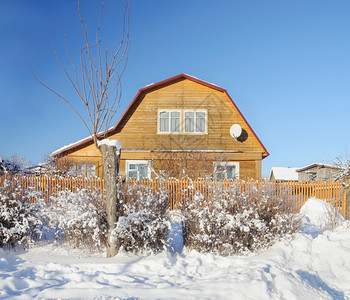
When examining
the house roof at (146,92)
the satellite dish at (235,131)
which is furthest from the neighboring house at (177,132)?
the satellite dish at (235,131)

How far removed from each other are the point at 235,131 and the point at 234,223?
11.8 m

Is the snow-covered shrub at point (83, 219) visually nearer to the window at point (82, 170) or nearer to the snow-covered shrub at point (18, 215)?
the snow-covered shrub at point (18, 215)

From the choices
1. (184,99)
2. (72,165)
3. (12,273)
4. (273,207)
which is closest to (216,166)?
(184,99)

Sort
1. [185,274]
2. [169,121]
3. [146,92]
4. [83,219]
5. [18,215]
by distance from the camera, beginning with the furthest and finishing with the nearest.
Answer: [146,92] < [169,121] < [18,215] < [83,219] < [185,274]

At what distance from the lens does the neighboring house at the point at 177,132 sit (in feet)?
58.8

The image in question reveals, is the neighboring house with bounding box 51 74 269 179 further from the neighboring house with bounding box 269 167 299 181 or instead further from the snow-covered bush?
the neighboring house with bounding box 269 167 299 181

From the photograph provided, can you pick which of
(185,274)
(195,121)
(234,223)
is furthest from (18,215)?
(195,121)

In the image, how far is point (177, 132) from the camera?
18203 millimetres

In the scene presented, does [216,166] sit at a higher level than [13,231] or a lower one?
higher

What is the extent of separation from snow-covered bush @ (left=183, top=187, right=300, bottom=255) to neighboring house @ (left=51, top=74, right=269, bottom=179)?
10.7 metres

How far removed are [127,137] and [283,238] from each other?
12.5m

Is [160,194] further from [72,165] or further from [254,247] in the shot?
[72,165]

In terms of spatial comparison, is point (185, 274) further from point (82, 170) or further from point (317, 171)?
point (317, 171)

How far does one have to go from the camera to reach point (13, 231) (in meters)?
6.41
